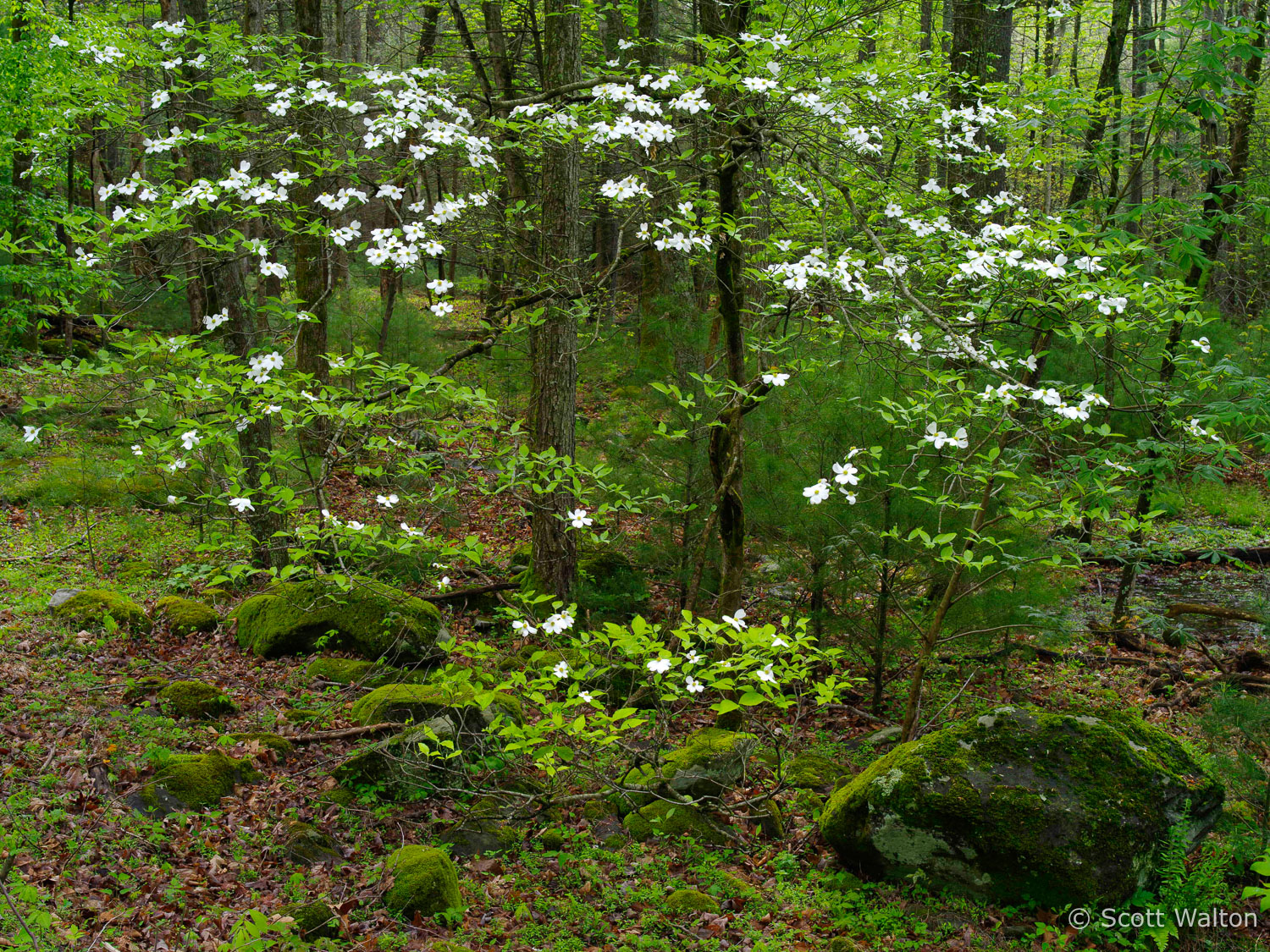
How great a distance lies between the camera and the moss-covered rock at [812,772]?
573 cm

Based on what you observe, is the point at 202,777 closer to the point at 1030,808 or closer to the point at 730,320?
the point at 730,320

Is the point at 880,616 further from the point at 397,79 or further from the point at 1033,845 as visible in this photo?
the point at 397,79

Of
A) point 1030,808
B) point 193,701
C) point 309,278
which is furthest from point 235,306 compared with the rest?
point 1030,808

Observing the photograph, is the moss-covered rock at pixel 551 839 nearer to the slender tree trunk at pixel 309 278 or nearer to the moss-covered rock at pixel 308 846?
the moss-covered rock at pixel 308 846

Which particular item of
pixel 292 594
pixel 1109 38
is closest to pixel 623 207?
pixel 292 594

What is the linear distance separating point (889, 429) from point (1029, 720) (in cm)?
246

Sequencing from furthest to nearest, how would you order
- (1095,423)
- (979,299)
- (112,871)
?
1. (1095,423)
2. (979,299)
3. (112,871)

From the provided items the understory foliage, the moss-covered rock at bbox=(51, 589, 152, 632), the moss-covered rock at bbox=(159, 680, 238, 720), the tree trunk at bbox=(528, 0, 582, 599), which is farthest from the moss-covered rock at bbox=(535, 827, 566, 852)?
the moss-covered rock at bbox=(51, 589, 152, 632)

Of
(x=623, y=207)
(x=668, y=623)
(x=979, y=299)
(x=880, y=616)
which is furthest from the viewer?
(x=668, y=623)

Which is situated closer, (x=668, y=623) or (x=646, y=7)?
(x=668, y=623)

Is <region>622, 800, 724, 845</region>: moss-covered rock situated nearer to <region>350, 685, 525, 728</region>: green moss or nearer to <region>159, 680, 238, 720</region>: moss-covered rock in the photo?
<region>350, 685, 525, 728</region>: green moss

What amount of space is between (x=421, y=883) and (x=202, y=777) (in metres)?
1.63

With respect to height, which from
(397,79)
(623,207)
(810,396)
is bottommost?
(810,396)

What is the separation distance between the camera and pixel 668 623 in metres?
7.21
